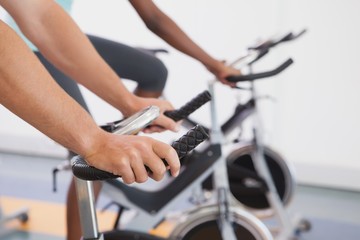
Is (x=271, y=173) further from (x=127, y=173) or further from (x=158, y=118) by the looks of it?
(x=127, y=173)

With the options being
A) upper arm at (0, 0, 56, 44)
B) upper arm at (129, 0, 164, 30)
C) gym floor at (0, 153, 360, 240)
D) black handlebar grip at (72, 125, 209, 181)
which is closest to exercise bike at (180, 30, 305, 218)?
gym floor at (0, 153, 360, 240)

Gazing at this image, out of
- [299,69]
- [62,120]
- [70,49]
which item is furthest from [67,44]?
[299,69]

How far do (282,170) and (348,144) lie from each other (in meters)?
0.84

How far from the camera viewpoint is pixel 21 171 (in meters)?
3.40

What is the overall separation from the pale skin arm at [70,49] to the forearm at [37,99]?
0.42m

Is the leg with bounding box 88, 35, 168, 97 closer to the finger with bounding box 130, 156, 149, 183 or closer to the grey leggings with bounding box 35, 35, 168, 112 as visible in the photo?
the grey leggings with bounding box 35, 35, 168, 112

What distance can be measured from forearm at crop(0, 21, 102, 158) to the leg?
101cm

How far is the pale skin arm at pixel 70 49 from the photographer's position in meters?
1.01

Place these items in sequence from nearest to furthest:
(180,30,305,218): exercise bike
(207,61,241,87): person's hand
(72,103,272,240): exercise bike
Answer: (72,103,272,240): exercise bike < (207,61,241,87): person's hand < (180,30,305,218): exercise bike

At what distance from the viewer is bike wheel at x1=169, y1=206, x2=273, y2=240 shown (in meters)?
1.43

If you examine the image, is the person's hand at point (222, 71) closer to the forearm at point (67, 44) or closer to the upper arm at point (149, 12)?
the upper arm at point (149, 12)

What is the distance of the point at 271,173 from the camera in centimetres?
237

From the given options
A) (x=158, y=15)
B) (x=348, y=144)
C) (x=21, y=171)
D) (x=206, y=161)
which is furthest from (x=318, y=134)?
(x=21, y=171)

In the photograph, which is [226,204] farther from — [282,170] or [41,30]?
[282,170]
